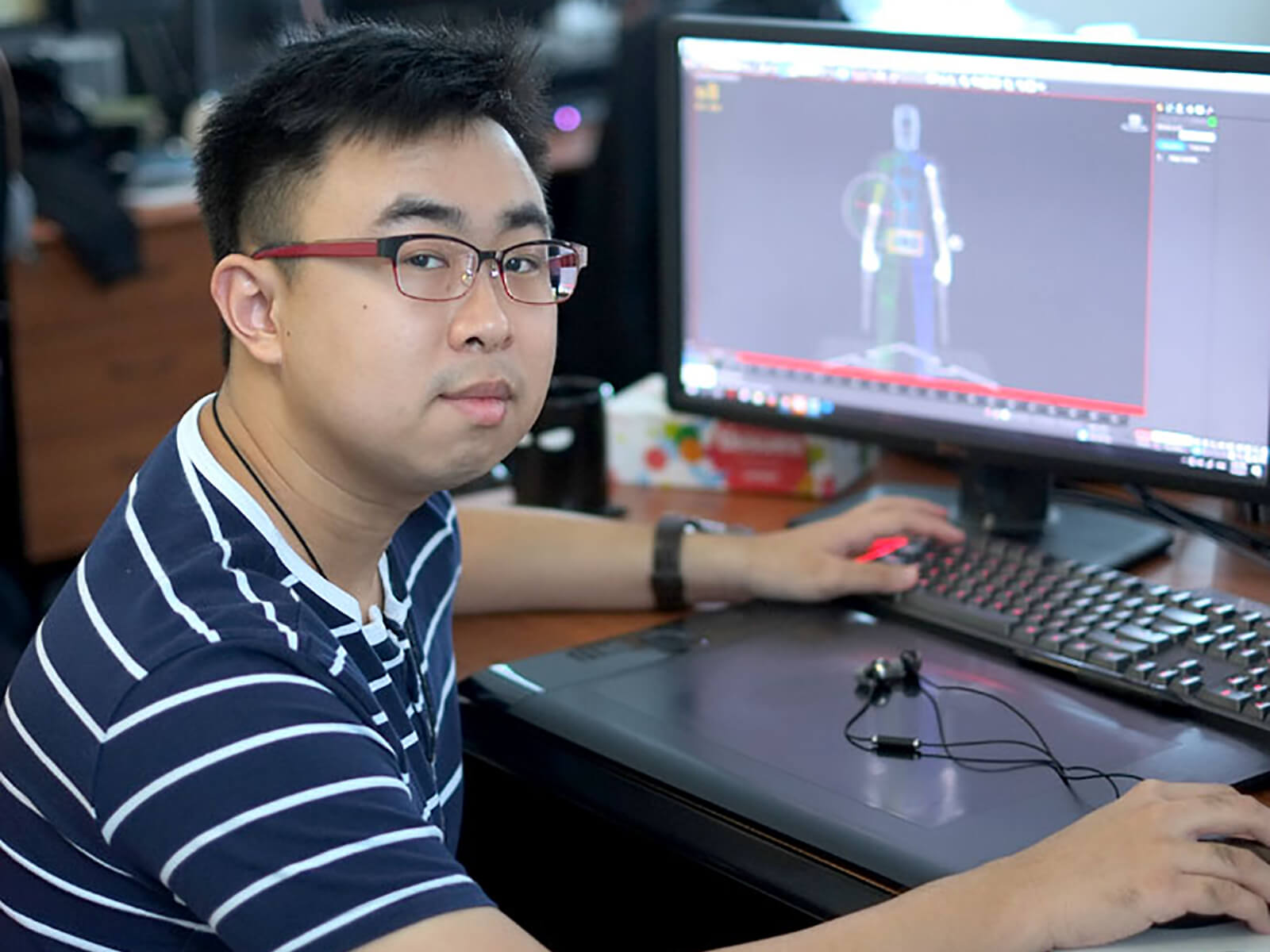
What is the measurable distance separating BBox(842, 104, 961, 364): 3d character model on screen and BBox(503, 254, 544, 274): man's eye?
1.59ft

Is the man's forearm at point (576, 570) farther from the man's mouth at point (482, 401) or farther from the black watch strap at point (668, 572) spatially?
the man's mouth at point (482, 401)

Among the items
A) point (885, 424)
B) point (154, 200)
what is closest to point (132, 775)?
point (885, 424)

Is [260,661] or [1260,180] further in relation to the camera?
[1260,180]

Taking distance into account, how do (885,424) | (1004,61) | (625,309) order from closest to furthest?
(1004,61) < (885,424) < (625,309)

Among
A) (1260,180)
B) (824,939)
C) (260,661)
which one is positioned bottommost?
(824,939)

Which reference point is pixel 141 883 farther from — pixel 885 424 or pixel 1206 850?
pixel 885 424

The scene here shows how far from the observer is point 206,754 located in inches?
35.1

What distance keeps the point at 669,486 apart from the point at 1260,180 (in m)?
0.68

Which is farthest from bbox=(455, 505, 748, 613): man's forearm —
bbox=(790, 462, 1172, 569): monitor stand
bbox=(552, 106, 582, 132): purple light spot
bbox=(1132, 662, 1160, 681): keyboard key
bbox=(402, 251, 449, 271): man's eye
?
bbox=(552, 106, 582, 132): purple light spot

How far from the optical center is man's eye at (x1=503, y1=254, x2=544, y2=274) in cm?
107

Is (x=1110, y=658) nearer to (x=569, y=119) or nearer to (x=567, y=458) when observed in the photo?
(x=567, y=458)

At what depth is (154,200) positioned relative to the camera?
10.9ft

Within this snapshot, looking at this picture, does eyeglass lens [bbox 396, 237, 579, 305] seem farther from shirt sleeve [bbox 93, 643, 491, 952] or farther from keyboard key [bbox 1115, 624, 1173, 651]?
keyboard key [bbox 1115, 624, 1173, 651]

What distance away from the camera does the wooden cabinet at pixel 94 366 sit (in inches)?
127
